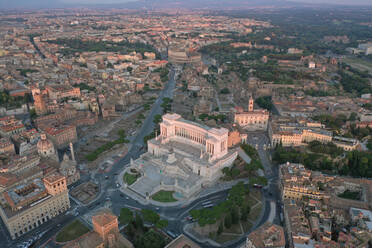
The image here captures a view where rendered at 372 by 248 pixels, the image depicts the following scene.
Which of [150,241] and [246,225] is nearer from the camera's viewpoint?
[150,241]

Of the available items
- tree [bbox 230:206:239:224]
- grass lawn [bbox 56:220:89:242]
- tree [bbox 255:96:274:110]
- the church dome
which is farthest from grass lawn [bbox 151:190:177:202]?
tree [bbox 255:96:274:110]

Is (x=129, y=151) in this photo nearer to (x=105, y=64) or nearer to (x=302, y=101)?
(x=302, y=101)

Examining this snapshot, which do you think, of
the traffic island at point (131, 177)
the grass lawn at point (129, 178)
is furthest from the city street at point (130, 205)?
the traffic island at point (131, 177)

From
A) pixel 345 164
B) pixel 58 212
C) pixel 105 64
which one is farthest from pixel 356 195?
pixel 105 64

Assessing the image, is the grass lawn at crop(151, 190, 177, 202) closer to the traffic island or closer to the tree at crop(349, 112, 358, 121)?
the traffic island

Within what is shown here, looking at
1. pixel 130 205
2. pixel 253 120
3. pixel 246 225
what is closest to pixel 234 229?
pixel 246 225

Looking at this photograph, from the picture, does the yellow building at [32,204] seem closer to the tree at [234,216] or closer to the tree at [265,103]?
the tree at [234,216]

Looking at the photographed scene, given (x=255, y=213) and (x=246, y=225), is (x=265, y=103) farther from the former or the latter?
(x=246, y=225)

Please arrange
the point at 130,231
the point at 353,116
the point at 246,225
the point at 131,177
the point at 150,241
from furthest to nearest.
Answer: the point at 353,116 → the point at 131,177 → the point at 246,225 → the point at 130,231 → the point at 150,241
